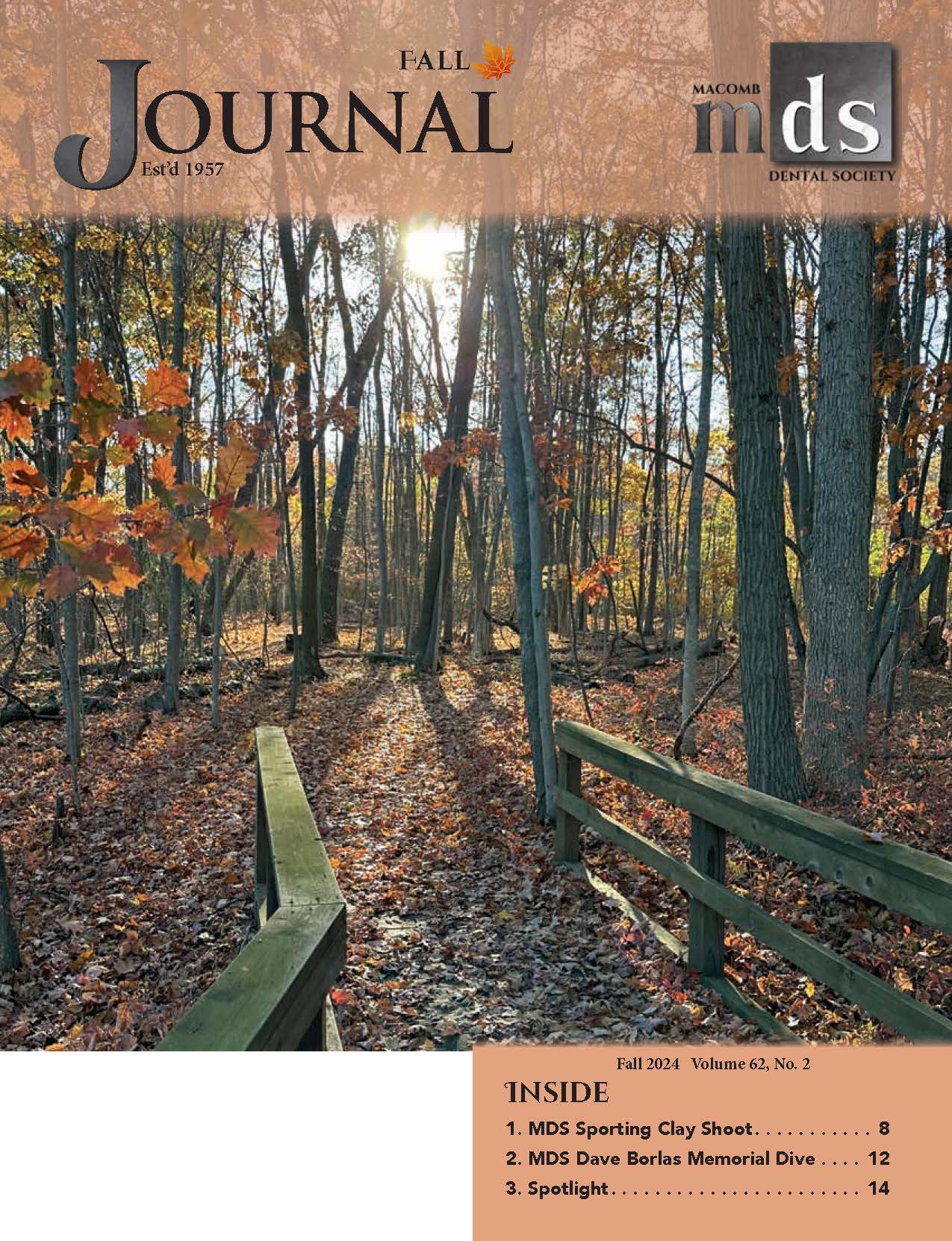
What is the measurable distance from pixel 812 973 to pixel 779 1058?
86 cm

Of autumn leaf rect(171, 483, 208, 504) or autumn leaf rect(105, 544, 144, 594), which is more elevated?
autumn leaf rect(171, 483, 208, 504)

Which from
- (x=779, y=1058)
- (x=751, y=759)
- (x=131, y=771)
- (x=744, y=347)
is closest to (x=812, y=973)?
(x=779, y=1058)

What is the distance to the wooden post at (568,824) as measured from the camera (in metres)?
5.01

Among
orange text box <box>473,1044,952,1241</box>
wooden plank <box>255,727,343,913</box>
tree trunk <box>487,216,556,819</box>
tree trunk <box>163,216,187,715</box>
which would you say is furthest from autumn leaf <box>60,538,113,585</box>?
tree trunk <box>163,216,187,715</box>

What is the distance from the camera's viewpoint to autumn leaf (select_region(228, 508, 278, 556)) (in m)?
2.06

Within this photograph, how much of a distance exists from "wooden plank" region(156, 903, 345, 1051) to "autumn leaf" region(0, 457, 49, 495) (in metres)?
1.38

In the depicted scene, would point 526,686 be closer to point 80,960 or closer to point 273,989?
point 80,960

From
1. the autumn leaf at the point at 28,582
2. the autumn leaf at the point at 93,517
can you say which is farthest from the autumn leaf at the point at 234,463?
the autumn leaf at the point at 28,582

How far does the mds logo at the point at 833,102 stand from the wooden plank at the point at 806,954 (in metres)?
2.53

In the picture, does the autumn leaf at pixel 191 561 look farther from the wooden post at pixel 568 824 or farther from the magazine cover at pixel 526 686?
the wooden post at pixel 568 824

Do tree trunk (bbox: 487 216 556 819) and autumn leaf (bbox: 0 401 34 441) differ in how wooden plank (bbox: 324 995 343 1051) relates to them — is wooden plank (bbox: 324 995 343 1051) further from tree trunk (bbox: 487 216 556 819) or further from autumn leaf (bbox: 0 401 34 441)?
tree trunk (bbox: 487 216 556 819)

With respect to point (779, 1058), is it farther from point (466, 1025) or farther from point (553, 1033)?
point (466, 1025)

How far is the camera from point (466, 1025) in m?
3.11

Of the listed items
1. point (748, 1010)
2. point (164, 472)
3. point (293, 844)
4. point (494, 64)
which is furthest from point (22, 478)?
point (748, 1010)
